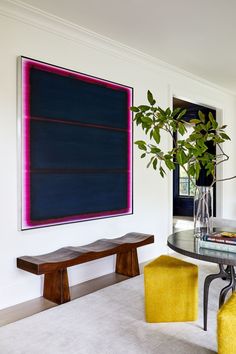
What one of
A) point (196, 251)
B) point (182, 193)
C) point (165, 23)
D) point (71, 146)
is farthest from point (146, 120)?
point (182, 193)

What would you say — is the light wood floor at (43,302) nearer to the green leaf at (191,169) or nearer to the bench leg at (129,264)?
the bench leg at (129,264)

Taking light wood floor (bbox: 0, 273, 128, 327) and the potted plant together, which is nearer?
the potted plant

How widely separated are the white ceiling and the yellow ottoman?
2.25m

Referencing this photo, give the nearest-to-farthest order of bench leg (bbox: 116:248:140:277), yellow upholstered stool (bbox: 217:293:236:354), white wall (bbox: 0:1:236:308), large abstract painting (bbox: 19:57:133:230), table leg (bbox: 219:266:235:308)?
yellow upholstered stool (bbox: 217:293:236:354)
table leg (bbox: 219:266:235:308)
white wall (bbox: 0:1:236:308)
large abstract painting (bbox: 19:57:133:230)
bench leg (bbox: 116:248:140:277)

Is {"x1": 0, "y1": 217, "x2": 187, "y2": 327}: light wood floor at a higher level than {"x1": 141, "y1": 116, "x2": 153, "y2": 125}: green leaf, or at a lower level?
lower

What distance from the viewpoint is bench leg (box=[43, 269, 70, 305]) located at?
9.62 ft

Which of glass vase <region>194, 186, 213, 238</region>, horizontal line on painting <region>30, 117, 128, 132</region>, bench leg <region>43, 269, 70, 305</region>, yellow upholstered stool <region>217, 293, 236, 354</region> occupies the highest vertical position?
horizontal line on painting <region>30, 117, 128, 132</region>

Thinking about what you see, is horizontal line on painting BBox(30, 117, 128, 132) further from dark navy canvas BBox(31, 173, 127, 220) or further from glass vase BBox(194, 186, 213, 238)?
glass vase BBox(194, 186, 213, 238)

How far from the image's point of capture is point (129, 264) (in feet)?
12.2

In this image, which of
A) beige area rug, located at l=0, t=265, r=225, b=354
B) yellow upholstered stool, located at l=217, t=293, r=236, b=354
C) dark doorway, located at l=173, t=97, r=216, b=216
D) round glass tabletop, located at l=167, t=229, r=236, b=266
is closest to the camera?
yellow upholstered stool, located at l=217, t=293, r=236, b=354

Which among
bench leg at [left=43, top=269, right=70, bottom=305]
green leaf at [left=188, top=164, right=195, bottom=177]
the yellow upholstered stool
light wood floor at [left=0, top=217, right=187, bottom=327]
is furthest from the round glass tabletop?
light wood floor at [left=0, top=217, right=187, bottom=327]

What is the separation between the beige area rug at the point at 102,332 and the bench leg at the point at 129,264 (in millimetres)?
717

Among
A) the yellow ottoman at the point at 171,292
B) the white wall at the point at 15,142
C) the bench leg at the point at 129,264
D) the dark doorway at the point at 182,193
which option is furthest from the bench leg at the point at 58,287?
the dark doorway at the point at 182,193

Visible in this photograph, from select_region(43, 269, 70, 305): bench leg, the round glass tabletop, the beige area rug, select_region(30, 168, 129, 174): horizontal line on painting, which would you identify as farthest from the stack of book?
select_region(30, 168, 129, 174): horizontal line on painting
